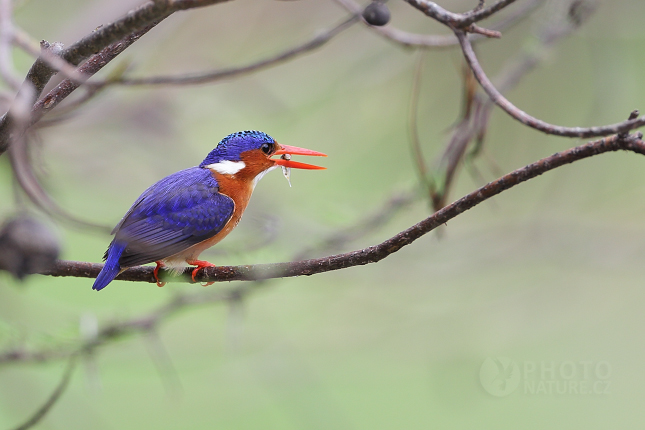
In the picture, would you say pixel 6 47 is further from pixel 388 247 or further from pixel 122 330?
pixel 122 330

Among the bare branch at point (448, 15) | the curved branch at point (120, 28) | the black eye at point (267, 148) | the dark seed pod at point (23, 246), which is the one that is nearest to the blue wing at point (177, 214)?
the black eye at point (267, 148)

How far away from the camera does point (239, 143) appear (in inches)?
97.5

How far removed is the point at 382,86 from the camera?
4.16 m

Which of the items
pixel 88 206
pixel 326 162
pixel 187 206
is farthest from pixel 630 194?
pixel 88 206

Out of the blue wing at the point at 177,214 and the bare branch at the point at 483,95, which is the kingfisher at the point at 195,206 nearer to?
the blue wing at the point at 177,214

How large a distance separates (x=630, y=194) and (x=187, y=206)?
7.97 ft

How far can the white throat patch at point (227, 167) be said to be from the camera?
2479 mm

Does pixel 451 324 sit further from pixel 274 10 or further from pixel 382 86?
pixel 274 10

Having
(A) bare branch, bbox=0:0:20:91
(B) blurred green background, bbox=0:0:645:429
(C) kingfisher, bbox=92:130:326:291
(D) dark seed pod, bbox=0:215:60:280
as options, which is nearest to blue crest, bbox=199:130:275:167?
(C) kingfisher, bbox=92:130:326:291

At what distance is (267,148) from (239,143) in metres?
0.11

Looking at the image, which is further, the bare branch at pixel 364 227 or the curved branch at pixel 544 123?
the bare branch at pixel 364 227

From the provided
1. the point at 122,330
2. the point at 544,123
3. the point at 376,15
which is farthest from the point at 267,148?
the point at 544,123

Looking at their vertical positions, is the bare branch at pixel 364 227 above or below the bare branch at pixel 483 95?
below

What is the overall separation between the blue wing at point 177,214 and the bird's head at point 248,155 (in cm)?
9
